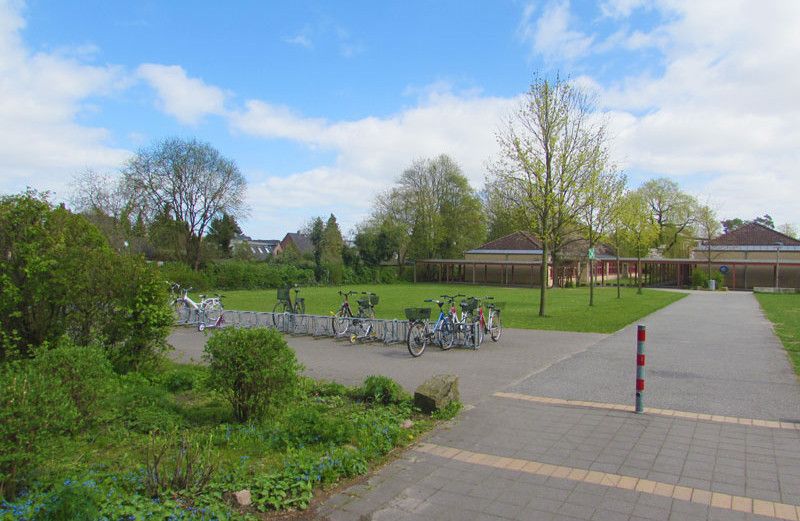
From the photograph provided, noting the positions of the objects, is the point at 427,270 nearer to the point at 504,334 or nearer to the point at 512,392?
the point at 504,334

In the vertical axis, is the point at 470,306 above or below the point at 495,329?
above

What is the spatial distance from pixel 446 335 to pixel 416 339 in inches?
38.5

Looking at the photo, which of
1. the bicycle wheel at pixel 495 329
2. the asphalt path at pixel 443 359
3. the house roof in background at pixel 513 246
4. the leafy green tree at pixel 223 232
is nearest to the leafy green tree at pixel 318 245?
the leafy green tree at pixel 223 232

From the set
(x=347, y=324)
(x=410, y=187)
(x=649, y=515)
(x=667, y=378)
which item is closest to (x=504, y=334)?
(x=347, y=324)

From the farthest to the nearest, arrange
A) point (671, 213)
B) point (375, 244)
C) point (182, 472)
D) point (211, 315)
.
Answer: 1. point (671, 213)
2. point (375, 244)
3. point (211, 315)
4. point (182, 472)

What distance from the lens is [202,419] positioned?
595cm

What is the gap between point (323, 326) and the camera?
14125 millimetres

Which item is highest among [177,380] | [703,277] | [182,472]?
[703,277]

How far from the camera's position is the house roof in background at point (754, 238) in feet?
166

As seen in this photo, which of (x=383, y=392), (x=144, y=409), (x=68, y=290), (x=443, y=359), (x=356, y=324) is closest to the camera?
(x=144, y=409)

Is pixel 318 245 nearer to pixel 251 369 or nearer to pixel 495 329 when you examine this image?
pixel 495 329

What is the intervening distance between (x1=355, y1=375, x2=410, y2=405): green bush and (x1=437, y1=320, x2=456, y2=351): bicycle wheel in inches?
183

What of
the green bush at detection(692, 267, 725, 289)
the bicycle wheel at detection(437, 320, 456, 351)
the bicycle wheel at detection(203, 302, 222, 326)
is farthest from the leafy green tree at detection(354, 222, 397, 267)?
the bicycle wheel at detection(437, 320, 456, 351)

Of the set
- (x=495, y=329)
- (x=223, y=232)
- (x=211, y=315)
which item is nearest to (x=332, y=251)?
(x=223, y=232)
